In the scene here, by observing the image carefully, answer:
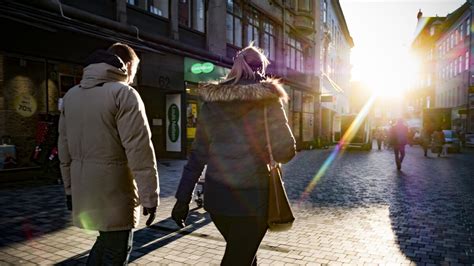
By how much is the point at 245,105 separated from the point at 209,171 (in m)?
0.48

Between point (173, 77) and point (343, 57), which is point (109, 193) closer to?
point (173, 77)

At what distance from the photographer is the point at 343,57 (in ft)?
173

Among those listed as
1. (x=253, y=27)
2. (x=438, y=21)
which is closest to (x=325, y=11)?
(x=253, y=27)

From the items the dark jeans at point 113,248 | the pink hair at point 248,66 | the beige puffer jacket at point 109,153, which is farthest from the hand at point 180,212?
the pink hair at point 248,66

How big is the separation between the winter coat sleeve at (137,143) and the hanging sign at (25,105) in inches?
351

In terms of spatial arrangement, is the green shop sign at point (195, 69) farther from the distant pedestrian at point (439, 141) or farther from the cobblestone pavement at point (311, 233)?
the distant pedestrian at point (439, 141)

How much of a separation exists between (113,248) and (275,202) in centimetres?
108

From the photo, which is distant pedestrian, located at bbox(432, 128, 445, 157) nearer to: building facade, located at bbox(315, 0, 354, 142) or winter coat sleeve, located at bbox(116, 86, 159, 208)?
building facade, located at bbox(315, 0, 354, 142)

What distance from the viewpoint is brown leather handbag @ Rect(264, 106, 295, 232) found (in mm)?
2463

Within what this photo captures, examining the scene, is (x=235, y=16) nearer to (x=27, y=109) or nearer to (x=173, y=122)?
(x=173, y=122)

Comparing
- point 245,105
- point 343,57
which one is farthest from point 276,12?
point 343,57

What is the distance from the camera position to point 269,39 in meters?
24.0

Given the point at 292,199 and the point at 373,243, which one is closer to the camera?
the point at 373,243

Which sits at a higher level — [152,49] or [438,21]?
[438,21]
